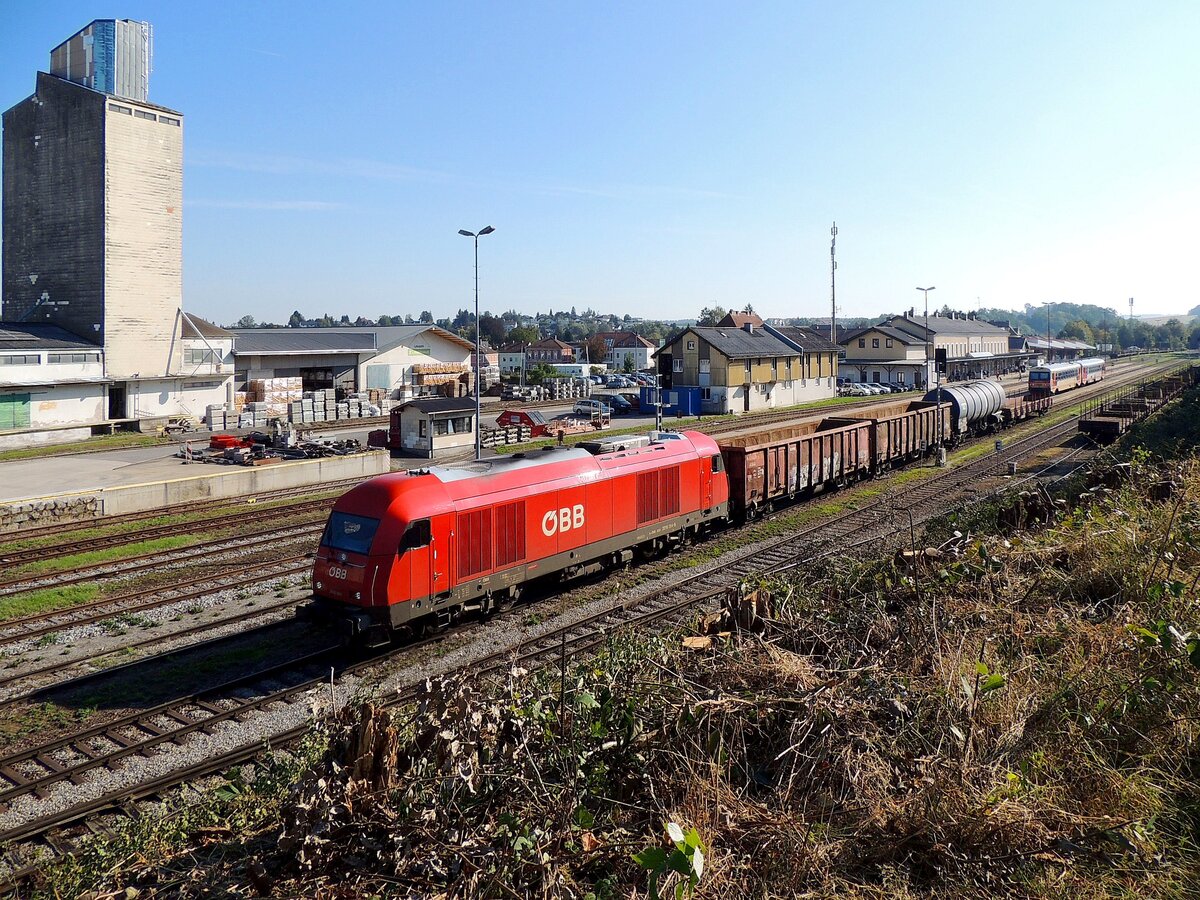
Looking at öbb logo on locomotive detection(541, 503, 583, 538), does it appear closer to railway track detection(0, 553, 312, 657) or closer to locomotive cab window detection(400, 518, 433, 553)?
locomotive cab window detection(400, 518, 433, 553)

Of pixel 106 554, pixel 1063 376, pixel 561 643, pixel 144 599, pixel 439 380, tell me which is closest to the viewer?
pixel 561 643

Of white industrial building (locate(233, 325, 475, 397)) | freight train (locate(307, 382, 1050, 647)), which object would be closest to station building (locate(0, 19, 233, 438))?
white industrial building (locate(233, 325, 475, 397))

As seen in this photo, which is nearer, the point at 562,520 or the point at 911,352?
the point at 562,520

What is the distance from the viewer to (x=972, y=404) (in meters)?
46.8

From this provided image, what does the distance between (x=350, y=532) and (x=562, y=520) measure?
A: 4.83m

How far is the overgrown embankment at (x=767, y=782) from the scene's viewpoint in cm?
549

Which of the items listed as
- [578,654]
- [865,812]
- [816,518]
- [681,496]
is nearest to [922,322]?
[816,518]

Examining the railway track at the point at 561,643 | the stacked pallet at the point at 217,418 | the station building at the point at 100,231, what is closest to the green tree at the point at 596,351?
the station building at the point at 100,231

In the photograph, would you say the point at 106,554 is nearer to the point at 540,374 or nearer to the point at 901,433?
the point at 901,433

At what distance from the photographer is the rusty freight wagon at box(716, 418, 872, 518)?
25.9 metres

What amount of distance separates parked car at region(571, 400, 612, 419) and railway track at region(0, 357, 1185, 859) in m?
26.5

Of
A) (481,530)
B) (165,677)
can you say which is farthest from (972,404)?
(165,677)

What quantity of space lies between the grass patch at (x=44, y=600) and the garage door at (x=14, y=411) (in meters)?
30.4

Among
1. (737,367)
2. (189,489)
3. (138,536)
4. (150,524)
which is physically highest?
(737,367)
